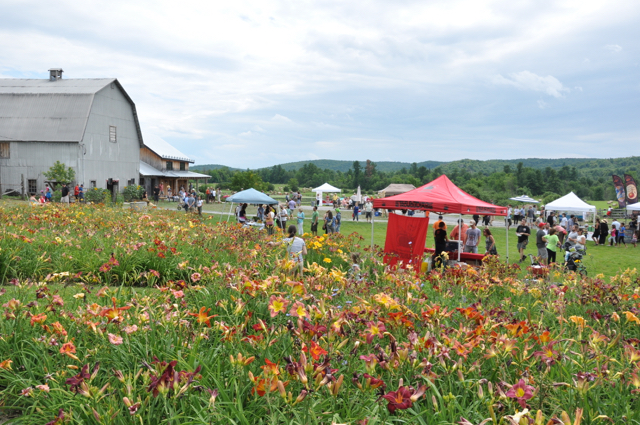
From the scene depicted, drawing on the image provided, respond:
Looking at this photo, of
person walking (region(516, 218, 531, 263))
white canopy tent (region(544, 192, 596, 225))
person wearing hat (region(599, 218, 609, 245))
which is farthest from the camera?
white canopy tent (region(544, 192, 596, 225))

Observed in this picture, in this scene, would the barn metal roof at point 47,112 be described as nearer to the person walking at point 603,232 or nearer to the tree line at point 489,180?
the tree line at point 489,180

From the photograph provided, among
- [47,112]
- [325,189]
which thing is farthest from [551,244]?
[47,112]

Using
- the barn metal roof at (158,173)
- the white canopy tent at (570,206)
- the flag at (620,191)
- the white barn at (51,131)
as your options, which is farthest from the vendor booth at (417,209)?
the barn metal roof at (158,173)

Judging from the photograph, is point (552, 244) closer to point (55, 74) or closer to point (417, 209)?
point (417, 209)

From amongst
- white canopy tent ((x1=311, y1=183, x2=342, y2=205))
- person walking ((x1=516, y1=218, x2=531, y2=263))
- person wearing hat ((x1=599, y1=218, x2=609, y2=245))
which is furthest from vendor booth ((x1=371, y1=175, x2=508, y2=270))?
white canopy tent ((x1=311, y1=183, x2=342, y2=205))

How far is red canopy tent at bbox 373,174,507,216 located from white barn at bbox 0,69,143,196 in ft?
89.0

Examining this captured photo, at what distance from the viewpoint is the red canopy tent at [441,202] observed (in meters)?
12.3

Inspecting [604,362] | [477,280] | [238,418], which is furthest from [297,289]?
[477,280]

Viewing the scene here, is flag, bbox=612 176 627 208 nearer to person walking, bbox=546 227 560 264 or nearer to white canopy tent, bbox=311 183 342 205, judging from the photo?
white canopy tent, bbox=311 183 342 205

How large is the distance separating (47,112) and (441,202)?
31595 mm

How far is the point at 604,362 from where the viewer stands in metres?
3.08

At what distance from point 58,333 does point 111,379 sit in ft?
1.85

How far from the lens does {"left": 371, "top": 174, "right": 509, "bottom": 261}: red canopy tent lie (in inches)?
486

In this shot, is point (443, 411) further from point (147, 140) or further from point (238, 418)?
point (147, 140)
